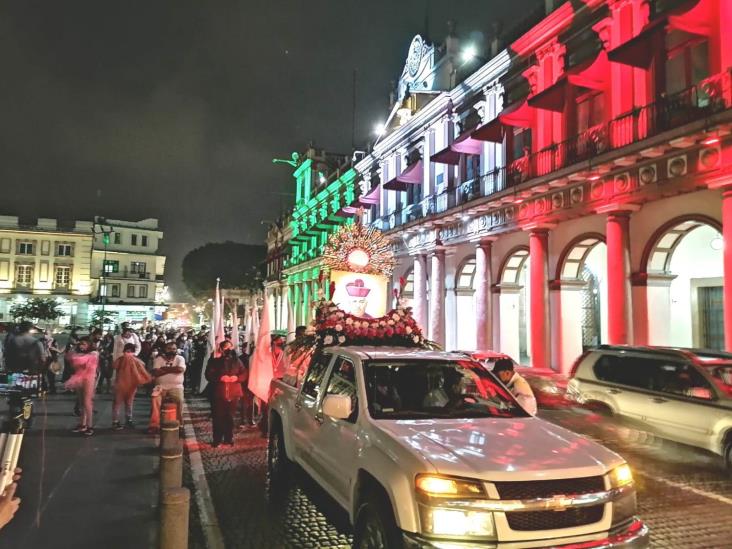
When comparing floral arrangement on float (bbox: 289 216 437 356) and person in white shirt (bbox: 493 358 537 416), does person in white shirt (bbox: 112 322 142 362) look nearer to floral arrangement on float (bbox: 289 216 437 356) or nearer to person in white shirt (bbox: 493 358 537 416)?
floral arrangement on float (bbox: 289 216 437 356)

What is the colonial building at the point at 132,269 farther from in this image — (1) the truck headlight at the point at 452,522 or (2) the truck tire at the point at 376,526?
(1) the truck headlight at the point at 452,522

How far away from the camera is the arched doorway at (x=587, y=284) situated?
17594 mm

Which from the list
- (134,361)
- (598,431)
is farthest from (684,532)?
(134,361)

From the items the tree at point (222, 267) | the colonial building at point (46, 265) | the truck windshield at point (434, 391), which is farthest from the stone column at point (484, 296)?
the colonial building at point (46, 265)

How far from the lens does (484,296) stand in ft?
69.3

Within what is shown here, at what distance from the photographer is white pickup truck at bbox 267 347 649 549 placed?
11.5ft

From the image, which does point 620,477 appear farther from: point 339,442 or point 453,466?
point 339,442

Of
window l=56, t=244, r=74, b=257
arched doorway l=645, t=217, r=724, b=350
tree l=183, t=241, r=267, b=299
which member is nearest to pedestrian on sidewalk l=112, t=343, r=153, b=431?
arched doorway l=645, t=217, r=724, b=350

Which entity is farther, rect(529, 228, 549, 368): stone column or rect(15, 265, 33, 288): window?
rect(15, 265, 33, 288): window

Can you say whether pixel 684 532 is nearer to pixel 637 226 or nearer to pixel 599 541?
pixel 599 541

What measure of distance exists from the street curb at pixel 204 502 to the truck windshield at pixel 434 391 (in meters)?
2.05

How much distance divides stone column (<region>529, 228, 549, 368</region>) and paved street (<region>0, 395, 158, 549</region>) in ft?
41.0

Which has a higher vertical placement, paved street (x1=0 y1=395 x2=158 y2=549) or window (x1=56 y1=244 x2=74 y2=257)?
window (x1=56 y1=244 x2=74 y2=257)

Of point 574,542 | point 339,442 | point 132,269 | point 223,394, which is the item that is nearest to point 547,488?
point 574,542
